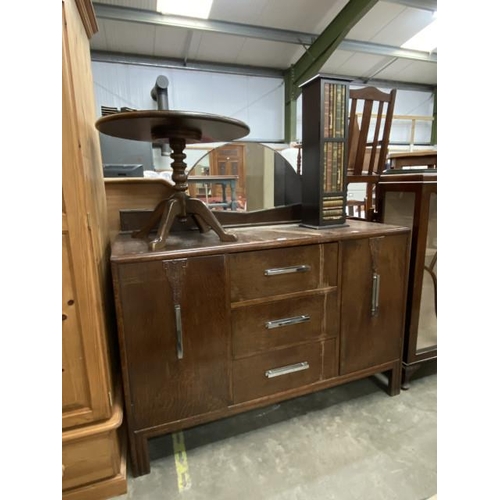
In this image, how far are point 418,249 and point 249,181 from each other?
98cm

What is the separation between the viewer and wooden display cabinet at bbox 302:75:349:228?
136 cm

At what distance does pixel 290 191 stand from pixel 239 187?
0.31m

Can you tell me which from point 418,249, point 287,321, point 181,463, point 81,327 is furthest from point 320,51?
point 181,463

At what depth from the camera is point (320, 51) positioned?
168 inches

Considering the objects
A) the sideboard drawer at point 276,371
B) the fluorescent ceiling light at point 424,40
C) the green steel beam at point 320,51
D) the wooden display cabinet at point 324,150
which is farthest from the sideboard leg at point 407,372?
the fluorescent ceiling light at point 424,40

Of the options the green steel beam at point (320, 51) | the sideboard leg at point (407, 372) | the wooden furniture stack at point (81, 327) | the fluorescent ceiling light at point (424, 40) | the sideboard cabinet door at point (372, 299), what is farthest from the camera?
the fluorescent ceiling light at point (424, 40)

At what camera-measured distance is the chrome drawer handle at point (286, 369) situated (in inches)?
47.9

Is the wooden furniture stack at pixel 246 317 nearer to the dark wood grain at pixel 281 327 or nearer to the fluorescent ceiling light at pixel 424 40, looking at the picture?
the dark wood grain at pixel 281 327

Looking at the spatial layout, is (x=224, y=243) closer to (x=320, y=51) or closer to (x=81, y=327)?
(x=81, y=327)

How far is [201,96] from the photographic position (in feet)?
16.4

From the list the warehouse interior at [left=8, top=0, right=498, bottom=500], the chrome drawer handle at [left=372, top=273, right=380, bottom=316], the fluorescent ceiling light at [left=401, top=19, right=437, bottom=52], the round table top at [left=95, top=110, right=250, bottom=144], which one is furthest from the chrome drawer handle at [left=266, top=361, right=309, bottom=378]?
the fluorescent ceiling light at [left=401, top=19, right=437, bottom=52]

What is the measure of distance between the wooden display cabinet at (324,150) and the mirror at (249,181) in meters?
0.22
